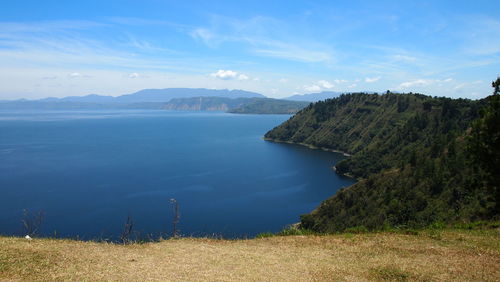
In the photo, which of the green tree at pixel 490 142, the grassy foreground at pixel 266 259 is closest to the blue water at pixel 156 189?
the green tree at pixel 490 142

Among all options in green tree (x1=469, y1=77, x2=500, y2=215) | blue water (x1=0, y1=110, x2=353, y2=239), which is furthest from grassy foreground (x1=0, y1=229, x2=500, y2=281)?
blue water (x1=0, y1=110, x2=353, y2=239)

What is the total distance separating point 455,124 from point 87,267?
172 metres

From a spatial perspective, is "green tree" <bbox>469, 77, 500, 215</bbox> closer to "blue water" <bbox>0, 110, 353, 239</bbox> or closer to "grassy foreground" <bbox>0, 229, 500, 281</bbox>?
"grassy foreground" <bbox>0, 229, 500, 281</bbox>

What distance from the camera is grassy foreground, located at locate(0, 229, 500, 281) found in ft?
46.5

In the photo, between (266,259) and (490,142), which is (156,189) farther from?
(266,259)

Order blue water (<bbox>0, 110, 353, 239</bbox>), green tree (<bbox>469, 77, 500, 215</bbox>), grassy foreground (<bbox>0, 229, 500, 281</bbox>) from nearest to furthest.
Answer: grassy foreground (<bbox>0, 229, 500, 281</bbox>) → green tree (<bbox>469, 77, 500, 215</bbox>) → blue water (<bbox>0, 110, 353, 239</bbox>)

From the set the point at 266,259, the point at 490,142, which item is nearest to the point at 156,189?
the point at 490,142

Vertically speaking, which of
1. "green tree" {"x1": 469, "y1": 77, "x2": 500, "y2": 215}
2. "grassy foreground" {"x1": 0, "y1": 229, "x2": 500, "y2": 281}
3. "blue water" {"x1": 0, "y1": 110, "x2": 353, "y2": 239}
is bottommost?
"blue water" {"x1": 0, "y1": 110, "x2": 353, "y2": 239}

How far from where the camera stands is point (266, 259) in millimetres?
16641

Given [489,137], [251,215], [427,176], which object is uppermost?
[489,137]

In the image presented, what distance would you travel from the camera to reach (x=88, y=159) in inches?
6280

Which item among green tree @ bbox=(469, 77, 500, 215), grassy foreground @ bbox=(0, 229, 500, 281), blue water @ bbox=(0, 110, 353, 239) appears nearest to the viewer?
grassy foreground @ bbox=(0, 229, 500, 281)

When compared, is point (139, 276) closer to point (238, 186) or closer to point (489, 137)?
point (489, 137)

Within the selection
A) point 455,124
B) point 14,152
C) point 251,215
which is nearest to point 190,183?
point 251,215
